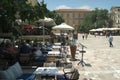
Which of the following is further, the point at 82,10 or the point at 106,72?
the point at 82,10

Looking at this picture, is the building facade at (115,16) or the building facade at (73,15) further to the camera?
the building facade at (73,15)

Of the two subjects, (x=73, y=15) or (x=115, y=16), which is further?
(x=73, y=15)

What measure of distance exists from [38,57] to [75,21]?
5508 inches

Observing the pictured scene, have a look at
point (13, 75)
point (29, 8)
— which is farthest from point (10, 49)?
point (13, 75)

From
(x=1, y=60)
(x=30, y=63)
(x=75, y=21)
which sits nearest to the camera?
(x=1, y=60)

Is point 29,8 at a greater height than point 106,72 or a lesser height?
greater

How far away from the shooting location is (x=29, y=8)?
1307cm

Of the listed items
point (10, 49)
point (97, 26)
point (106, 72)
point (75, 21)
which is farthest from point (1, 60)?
point (75, 21)

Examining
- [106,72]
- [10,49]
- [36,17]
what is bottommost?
[106,72]

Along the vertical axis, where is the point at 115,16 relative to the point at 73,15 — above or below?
below

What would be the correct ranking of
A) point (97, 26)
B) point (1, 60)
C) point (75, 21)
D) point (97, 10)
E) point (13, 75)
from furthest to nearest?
point (75, 21)
point (97, 10)
point (97, 26)
point (1, 60)
point (13, 75)

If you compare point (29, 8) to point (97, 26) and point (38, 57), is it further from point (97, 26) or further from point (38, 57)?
point (97, 26)

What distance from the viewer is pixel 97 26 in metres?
122

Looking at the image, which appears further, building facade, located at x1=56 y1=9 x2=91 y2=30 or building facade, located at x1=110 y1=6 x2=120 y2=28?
building facade, located at x1=56 y1=9 x2=91 y2=30
